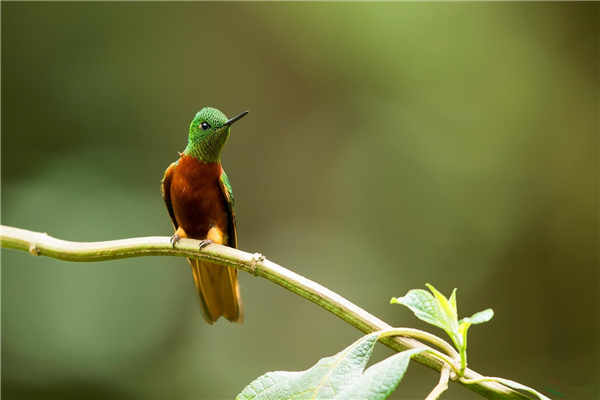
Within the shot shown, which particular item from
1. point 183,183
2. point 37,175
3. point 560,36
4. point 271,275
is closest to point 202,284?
point 183,183

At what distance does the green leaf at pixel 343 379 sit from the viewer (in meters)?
0.58

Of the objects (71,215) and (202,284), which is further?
(71,215)

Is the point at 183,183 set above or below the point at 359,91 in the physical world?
below

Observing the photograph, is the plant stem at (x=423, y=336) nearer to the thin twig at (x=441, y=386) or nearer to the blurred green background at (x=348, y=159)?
the thin twig at (x=441, y=386)

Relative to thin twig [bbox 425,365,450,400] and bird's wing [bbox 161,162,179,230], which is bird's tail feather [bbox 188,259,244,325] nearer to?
bird's wing [bbox 161,162,179,230]

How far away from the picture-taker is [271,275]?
748 millimetres

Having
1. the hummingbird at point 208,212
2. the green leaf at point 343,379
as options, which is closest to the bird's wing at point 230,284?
the hummingbird at point 208,212

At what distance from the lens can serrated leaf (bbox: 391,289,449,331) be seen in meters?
0.63

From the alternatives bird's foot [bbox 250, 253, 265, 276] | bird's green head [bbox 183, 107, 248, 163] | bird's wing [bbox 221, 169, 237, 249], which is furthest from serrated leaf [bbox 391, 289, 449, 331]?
bird's wing [bbox 221, 169, 237, 249]

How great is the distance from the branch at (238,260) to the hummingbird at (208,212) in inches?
27.8

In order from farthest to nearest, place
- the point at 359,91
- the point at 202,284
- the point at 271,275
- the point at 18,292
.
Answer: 1. the point at 359,91
2. the point at 18,292
3. the point at 202,284
4. the point at 271,275

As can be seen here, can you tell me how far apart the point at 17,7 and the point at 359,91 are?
1843mm

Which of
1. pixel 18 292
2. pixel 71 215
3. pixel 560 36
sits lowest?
pixel 18 292

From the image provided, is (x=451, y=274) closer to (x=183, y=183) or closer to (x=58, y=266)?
(x=183, y=183)
